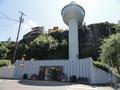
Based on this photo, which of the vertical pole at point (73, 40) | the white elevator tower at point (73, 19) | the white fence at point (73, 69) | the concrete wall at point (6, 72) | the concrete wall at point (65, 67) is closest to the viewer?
the white fence at point (73, 69)

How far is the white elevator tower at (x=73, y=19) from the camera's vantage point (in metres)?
33.1

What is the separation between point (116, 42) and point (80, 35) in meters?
19.3

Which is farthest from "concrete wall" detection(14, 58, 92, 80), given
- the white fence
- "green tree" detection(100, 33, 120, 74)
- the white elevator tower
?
the white elevator tower

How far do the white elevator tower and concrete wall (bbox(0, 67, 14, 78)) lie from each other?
10896 millimetres

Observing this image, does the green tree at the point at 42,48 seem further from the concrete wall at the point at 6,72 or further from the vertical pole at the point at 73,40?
the concrete wall at the point at 6,72

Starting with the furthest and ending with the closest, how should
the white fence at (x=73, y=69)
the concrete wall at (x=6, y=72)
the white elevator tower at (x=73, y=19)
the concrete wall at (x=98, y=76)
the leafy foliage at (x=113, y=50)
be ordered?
the white elevator tower at (x=73, y=19), the concrete wall at (x=6, y=72), the white fence at (x=73, y=69), the concrete wall at (x=98, y=76), the leafy foliage at (x=113, y=50)

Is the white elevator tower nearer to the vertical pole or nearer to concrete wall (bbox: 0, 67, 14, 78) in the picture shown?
the vertical pole

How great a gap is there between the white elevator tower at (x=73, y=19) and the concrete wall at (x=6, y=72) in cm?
1090

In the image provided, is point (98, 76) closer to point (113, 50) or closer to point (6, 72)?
point (113, 50)

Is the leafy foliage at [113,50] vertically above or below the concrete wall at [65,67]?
above

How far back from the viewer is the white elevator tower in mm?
33094

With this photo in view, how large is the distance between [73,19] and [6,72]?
1583cm

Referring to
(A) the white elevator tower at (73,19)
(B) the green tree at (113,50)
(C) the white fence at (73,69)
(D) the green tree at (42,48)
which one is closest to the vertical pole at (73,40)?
(A) the white elevator tower at (73,19)

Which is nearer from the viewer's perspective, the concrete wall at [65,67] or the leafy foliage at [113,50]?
the leafy foliage at [113,50]
